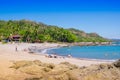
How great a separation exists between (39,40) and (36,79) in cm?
12147

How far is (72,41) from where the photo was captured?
520 ft

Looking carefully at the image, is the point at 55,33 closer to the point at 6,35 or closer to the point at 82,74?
the point at 6,35

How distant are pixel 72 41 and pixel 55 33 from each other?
15.5m

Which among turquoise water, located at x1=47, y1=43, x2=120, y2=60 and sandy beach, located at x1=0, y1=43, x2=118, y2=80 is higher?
sandy beach, located at x1=0, y1=43, x2=118, y2=80

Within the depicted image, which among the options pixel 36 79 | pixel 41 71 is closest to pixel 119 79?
pixel 36 79

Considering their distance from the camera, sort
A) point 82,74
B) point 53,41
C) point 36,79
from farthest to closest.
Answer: point 53,41 < point 36,79 < point 82,74

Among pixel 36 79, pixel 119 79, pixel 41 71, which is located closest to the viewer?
pixel 119 79

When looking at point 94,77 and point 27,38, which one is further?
point 27,38

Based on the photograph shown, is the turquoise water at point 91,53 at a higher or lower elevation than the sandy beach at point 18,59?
lower

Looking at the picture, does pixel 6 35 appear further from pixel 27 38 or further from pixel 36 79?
pixel 36 79

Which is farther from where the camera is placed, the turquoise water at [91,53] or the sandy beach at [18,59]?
the turquoise water at [91,53]

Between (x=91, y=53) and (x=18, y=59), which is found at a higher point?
(x=18, y=59)

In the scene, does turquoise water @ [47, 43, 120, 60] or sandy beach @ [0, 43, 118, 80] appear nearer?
sandy beach @ [0, 43, 118, 80]

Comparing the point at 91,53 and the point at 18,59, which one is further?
the point at 91,53
